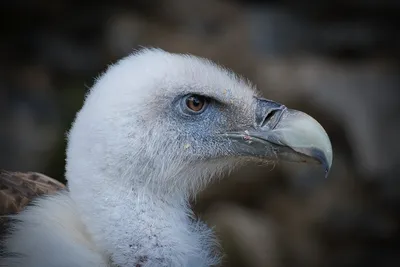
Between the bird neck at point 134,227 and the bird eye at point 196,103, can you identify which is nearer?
the bird neck at point 134,227

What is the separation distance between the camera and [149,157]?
2.68 meters

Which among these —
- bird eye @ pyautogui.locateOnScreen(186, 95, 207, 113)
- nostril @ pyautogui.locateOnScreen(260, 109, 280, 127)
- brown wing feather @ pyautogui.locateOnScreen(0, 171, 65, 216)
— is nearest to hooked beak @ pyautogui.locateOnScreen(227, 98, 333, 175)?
nostril @ pyautogui.locateOnScreen(260, 109, 280, 127)

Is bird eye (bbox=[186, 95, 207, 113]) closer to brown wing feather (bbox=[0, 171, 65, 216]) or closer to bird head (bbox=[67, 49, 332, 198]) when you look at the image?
bird head (bbox=[67, 49, 332, 198])

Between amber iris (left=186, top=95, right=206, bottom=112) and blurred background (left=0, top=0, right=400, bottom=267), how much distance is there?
Answer: 345cm

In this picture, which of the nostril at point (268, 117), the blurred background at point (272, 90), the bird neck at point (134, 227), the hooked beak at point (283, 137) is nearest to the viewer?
the bird neck at point (134, 227)

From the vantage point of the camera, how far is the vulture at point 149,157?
256 cm

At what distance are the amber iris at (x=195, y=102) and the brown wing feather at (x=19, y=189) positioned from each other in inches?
24.7

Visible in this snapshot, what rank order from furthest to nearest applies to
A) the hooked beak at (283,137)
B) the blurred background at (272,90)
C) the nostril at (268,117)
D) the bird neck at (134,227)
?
the blurred background at (272,90), the nostril at (268,117), the hooked beak at (283,137), the bird neck at (134,227)

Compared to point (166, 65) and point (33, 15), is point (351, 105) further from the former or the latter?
point (166, 65)

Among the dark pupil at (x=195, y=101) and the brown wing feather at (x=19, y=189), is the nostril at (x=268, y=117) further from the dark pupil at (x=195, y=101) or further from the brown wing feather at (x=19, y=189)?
the brown wing feather at (x=19, y=189)

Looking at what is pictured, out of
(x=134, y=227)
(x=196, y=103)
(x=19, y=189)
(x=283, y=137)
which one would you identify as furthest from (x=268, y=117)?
(x=19, y=189)

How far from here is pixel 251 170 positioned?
666 cm

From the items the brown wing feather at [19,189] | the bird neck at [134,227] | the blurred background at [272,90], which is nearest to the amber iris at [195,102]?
the bird neck at [134,227]

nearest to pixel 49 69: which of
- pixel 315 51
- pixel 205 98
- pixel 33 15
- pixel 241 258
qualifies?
pixel 33 15
